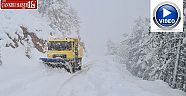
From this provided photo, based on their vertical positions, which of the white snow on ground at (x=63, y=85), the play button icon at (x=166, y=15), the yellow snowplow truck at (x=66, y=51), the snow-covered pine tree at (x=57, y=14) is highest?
the snow-covered pine tree at (x=57, y=14)

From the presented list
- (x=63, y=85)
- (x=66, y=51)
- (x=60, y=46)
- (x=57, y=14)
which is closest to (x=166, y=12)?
(x=63, y=85)

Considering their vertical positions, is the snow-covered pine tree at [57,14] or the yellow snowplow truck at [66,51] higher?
the snow-covered pine tree at [57,14]

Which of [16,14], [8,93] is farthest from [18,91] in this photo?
[16,14]

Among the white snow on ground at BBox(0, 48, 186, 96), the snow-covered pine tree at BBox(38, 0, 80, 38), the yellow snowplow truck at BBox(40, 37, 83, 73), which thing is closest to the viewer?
the white snow on ground at BBox(0, 48, 186, 96)

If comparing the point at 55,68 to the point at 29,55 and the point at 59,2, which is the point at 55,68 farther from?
the point at 59,2

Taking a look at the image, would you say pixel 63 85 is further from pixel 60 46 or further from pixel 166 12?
pixel 60 46

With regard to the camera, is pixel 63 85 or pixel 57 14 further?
pixel 57 14

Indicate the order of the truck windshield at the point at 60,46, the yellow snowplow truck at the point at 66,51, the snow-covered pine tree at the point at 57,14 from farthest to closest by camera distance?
1. the snow-covered pine tree at the point at 57,14
2. the truck windshield at the point at 60,46
3. the yellow snowplow truck at the point at 66,51

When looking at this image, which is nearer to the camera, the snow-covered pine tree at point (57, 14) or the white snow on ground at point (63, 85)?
the white snow on ground at point (63, 85)

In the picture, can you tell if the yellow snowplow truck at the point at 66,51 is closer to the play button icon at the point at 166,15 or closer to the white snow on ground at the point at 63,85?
the white snow on ground at the point at 63,85

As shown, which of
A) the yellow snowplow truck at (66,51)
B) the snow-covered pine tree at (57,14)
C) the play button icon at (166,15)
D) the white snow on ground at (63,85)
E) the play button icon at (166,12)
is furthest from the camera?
the snow-covered pine tree at (57,14)
